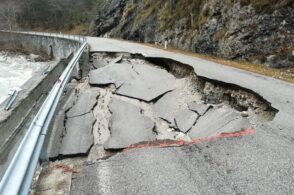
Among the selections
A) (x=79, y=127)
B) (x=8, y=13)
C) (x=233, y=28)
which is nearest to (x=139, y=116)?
(x=79, y=127)

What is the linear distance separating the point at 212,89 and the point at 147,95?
168 centimetres

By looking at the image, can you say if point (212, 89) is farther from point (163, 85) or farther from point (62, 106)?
point (62, 106)

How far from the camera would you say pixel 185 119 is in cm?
741

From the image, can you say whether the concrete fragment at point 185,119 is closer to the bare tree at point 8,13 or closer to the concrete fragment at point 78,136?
the concrete fragment at point 78,136

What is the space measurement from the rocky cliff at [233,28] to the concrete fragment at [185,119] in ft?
41.0

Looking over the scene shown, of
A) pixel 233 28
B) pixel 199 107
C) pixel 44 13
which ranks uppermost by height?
pixel 233 28

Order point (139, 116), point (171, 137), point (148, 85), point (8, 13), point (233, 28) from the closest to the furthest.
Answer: point (171, 137), point (139, 116), point (148, 85), point (233, 28), point (8, 13)

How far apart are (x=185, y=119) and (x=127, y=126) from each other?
128cm

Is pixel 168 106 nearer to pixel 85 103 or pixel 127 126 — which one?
pixel 127 126

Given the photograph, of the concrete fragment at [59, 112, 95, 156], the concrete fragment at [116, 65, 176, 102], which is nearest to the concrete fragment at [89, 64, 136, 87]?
the concrete fragment at [116, 65, 176, 102]

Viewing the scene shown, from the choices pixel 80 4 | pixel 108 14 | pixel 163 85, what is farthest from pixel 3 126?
pixel 80 4

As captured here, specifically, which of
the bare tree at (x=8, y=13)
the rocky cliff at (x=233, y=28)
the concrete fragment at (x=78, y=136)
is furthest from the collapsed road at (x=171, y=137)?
the bare tree at (x=8, y=13)

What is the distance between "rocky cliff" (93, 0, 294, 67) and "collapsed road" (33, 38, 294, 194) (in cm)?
1008

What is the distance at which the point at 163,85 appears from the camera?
1009 cm
